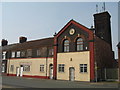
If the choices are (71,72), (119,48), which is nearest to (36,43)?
(71,72)

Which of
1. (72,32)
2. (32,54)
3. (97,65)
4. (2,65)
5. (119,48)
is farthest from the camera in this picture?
(2,65)

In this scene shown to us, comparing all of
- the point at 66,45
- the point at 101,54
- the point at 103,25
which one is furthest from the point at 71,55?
the point at 103,25

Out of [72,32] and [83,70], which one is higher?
[72,32]

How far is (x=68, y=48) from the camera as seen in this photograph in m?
27.6

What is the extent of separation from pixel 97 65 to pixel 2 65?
26425 mm

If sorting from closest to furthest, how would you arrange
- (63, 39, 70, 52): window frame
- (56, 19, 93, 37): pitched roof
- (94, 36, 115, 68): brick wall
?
(94, 36, 115, 68): brick wall → (56, 19, 93, 37): pitched roof → (63, 39, 70, 52): window frame

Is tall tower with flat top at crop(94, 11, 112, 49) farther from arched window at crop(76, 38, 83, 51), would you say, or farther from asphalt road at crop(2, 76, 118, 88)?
asphalt road at crop(2, 76, 118, 88)

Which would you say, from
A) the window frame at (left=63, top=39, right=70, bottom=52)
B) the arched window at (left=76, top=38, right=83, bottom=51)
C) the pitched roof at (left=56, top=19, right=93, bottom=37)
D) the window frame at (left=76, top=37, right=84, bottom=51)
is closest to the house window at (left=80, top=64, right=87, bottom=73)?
the window frame at (left=76, top=37, right=84, bottom=51)

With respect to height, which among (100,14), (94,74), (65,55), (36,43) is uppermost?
(100,14)

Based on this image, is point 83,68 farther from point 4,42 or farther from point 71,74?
point 4,42

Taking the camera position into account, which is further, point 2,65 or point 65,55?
point 2,65

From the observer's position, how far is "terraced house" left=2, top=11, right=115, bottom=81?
2503cm

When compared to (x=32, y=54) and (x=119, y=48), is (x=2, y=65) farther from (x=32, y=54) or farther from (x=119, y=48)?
(x=119, y=48)

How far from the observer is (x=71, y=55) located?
2678 centimetres
